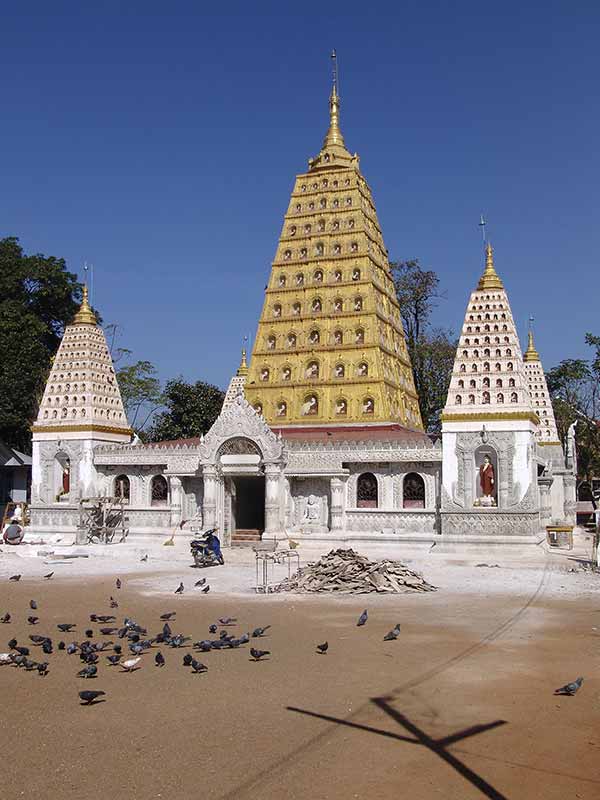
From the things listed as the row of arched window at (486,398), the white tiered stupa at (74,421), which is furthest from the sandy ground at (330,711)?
the white tiered stupa at (74,421)

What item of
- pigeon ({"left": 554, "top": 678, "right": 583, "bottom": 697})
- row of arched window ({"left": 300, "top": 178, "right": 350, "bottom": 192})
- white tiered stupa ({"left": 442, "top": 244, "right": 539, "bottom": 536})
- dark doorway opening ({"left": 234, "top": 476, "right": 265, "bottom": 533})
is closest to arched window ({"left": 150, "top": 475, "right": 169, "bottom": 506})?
dark doorway opening ({"left": 234, "top": 476, "right": 265, "bottom": 533})

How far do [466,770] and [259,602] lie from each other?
1129 cm

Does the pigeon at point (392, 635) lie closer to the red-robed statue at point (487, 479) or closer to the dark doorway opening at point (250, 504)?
the red-robed statue at point (487, 479)

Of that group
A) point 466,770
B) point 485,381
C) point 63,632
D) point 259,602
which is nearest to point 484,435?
point 485,381

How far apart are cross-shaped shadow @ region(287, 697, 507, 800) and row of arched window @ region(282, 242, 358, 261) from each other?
1306 inches

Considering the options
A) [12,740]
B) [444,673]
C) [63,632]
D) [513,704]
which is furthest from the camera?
[63,632]

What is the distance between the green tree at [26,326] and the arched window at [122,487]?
11779 millimetres

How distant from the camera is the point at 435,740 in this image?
917 cm

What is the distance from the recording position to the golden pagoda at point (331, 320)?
39.1 m

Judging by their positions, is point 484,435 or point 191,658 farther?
point 484,435

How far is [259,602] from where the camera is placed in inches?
759

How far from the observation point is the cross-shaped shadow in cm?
805

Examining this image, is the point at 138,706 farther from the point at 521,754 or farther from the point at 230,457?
the point at 230,457

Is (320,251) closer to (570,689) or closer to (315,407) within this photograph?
(315,407)
